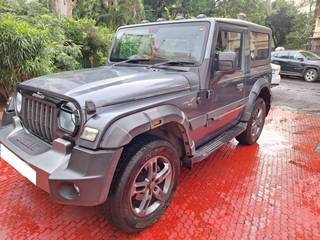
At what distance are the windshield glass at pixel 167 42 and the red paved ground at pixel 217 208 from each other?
1.48 metres

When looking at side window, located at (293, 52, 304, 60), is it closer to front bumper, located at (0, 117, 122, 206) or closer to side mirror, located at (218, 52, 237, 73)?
side mirror, located at (218, 52, 237, 73)

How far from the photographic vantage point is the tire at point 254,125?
14.1 ft

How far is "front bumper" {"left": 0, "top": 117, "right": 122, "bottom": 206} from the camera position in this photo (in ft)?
6.11

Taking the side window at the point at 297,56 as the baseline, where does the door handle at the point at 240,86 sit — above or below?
below

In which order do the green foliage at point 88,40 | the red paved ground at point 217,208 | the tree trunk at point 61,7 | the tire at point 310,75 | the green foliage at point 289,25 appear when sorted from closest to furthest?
the red paved ground at point 217,208
the green foliage at point 88,40
the tree trunk at point 61,7
the tire at point 310,75
the green foliage at point 289,25

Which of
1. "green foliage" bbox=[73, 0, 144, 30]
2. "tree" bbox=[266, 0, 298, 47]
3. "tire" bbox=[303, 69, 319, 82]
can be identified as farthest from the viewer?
"tree" bbox=[266, 0, 298, 47]

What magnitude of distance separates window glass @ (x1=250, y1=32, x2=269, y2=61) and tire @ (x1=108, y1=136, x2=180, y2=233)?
230 centimetres

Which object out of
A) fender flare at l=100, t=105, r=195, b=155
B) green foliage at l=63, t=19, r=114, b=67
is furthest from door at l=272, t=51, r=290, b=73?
fender flare at l=100, t=105, r=195, b=155

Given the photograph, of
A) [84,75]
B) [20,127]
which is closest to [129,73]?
[84,75]

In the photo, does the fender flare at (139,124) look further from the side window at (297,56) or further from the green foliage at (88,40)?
the side window at (297,56)

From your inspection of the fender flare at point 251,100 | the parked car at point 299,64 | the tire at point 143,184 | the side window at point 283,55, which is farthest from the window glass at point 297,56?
the tire at point 143,184

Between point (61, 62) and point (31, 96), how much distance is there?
4365 mm

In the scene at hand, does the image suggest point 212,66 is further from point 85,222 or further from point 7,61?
point 7,61

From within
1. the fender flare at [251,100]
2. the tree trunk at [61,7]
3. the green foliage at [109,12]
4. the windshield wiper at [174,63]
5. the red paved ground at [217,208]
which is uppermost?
the green foliage at [109,12]
